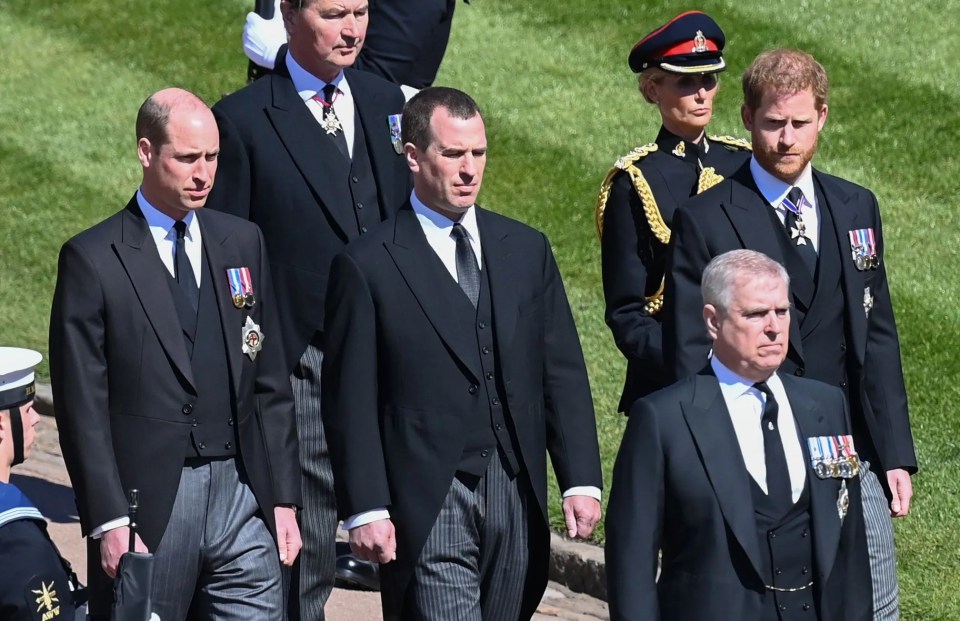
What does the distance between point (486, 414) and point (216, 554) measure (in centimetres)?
102

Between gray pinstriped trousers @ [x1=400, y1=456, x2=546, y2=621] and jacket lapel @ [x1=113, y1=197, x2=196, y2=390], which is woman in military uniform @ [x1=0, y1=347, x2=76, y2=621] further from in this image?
gray pinstriped trousers @ [x1=400, y1=456, x2=546, y2=621]

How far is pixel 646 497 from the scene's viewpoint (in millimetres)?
5961

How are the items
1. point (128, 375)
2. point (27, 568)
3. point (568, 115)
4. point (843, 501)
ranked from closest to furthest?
point (27, 568) < point (843, 501) < point (128, 375) < point (568, 115)

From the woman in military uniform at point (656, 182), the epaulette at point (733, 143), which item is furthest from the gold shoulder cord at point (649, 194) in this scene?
the epaulette at point (733, 143)

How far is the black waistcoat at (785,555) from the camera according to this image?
19.5ft

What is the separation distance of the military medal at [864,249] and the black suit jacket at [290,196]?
1895 millimetres

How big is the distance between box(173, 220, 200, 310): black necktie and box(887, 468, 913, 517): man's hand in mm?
2489

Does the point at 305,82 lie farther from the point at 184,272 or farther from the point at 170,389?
the point at 170,389

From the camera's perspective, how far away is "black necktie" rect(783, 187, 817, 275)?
7.07 metres

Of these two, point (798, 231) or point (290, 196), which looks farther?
point (290, 196)

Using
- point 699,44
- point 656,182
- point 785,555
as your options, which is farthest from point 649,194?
point 785,555

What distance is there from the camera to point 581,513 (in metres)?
6.96

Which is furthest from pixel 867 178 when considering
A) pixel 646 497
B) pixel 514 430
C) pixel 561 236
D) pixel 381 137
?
pixel 646 497

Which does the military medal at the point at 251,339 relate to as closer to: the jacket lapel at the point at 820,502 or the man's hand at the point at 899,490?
the jacket lapel at the point at 820,502
